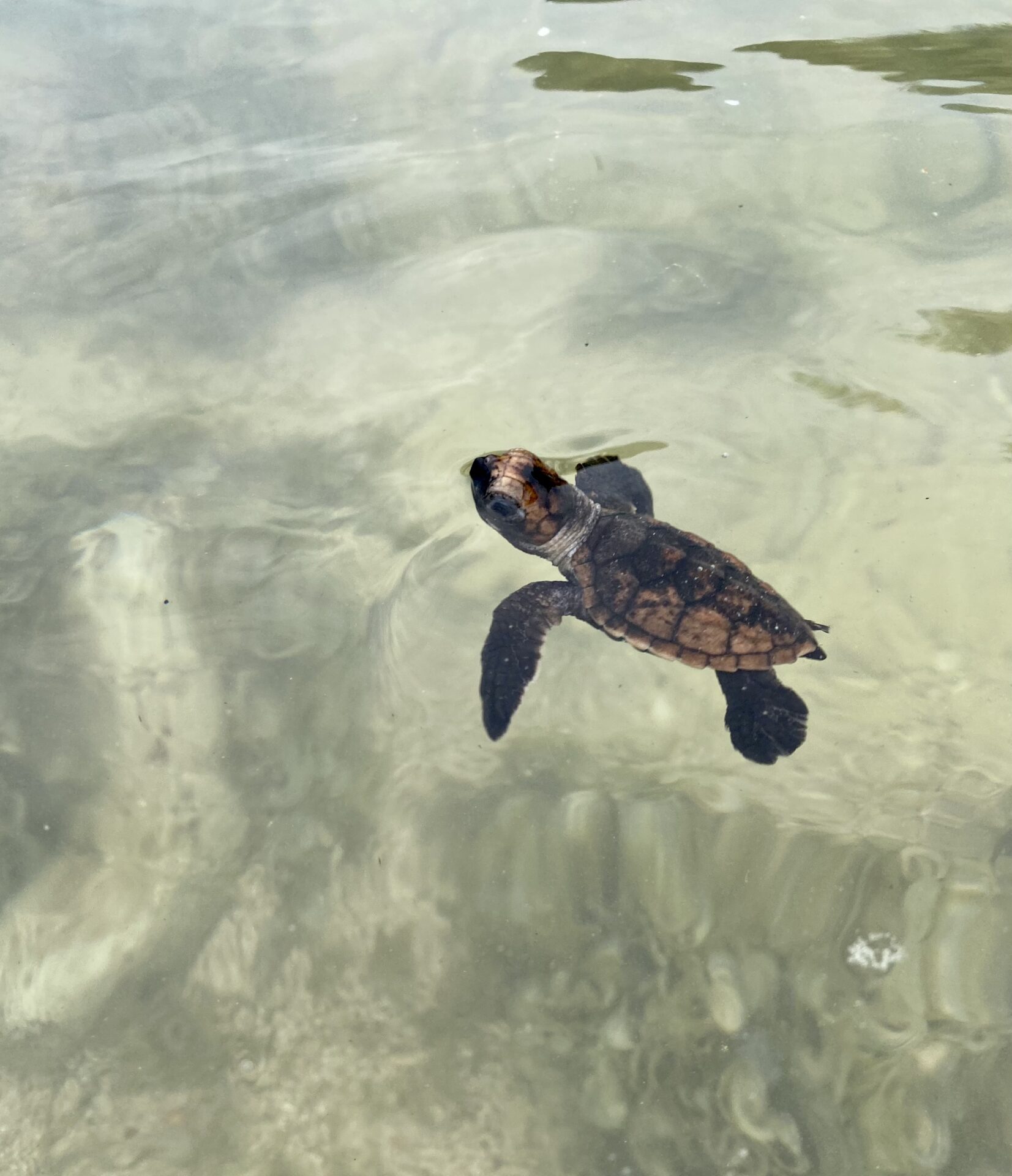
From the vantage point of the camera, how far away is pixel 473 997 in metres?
2.88

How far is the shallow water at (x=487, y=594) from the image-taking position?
9.08 feet

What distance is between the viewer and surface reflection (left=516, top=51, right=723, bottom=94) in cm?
542

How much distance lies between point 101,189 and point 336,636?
11.9 ft

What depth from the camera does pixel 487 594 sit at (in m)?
3.78

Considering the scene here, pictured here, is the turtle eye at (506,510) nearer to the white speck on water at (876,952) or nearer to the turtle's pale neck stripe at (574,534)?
the turtle's pale neck stripe at (574,534)

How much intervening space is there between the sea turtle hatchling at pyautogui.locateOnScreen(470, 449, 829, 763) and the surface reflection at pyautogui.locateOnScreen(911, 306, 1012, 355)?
1.86m

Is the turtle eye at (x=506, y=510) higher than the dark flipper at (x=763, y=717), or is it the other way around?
the turtle eye at (x=506, y=510)

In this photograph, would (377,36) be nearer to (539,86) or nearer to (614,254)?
(539,86)

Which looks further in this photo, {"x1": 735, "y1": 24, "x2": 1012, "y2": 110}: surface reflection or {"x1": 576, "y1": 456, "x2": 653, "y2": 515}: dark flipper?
{"x1": 735, "y1": 24, "x2": 1012, "y2": 110}: surface reflection

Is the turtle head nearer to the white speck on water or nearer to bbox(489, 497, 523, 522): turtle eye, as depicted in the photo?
bbox(489, 497, 523, 522): turtle eye

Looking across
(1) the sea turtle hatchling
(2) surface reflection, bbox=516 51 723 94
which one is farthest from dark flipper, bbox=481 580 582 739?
(2) surface reflection, bbox=516 51 723 94

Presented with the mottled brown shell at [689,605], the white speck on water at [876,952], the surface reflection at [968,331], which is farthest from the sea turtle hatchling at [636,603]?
the surface reflection at [968,331]

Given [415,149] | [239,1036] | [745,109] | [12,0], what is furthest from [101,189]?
[239,1036]

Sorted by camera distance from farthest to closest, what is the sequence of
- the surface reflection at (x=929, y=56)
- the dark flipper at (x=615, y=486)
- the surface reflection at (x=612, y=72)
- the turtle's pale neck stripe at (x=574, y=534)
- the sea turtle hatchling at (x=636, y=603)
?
the surface reflection at (x=612, y=72) → the surface reflection at (x=929, y=56) → the dark flipper at (x=615, y=486) → the turtle's pale neck stripe at (x=574, y=534) → the sea turtle hatchling at (x=636, y=603)
